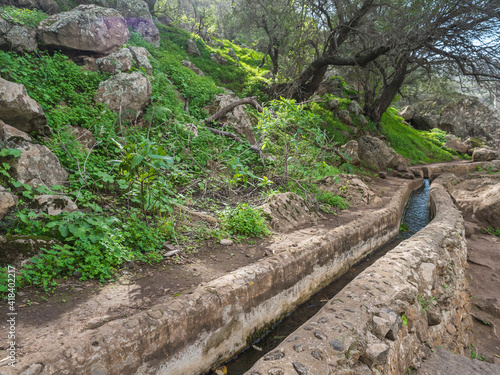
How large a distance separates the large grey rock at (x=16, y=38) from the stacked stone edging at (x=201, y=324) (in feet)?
20.5

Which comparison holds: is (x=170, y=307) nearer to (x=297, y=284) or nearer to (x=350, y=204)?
(x=297, y=284)

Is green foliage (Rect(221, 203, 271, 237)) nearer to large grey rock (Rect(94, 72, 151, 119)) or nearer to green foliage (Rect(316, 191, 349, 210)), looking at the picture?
green foliage (Rect(316, 191, 349, 210))

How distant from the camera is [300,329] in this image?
2244 millimetres

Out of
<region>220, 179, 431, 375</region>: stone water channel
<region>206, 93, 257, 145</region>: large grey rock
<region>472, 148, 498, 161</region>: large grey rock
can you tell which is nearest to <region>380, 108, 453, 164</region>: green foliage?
<region>472, 148, 498, 161</region>: large grey rock

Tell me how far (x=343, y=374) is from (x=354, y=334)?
34cm

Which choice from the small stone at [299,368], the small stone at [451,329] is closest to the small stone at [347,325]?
the small stone at [299,368]

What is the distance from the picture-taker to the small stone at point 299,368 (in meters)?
1.76

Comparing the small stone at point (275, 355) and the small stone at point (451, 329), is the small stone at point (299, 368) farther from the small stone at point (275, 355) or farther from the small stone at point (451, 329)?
the small stone at point (451, 329)

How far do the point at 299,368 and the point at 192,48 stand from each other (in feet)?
50.2

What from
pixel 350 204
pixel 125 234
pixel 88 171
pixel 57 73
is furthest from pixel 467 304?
pixel 57 73

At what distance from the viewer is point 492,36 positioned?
835cm

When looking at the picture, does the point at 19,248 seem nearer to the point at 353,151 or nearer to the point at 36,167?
the point at 36,167

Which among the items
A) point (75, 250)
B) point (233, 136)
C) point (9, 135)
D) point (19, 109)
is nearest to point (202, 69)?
point (233, 136)

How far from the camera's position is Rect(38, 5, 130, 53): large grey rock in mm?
6055
